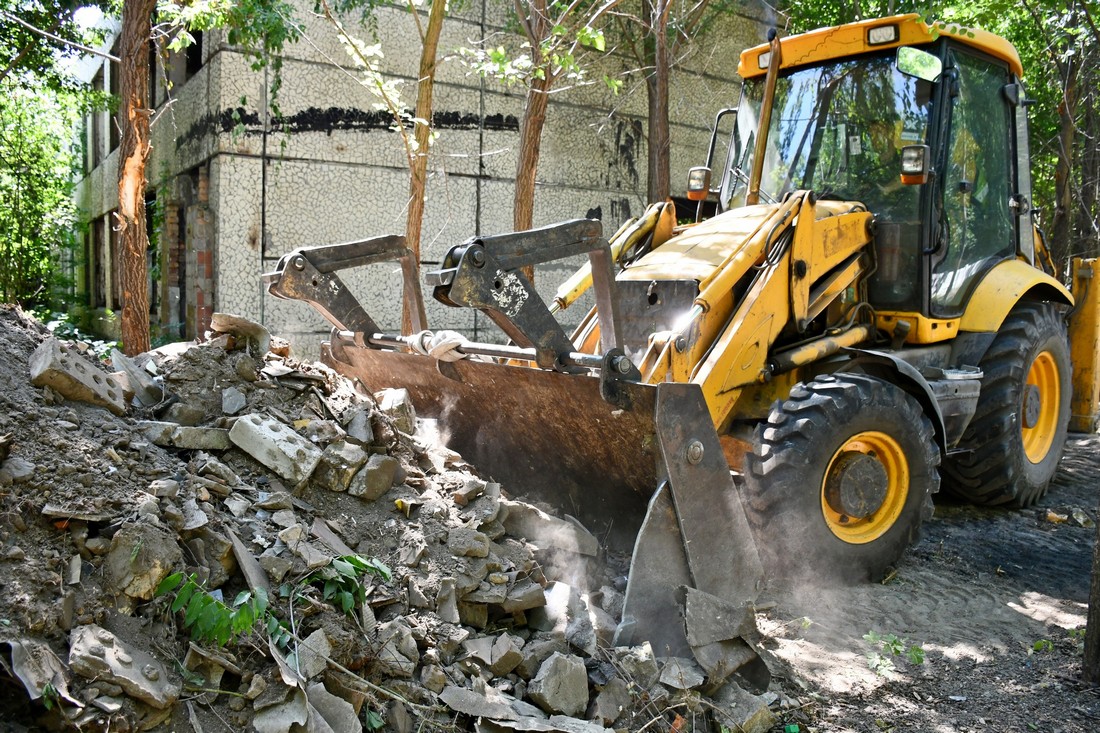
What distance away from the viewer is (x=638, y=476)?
412 centimetres

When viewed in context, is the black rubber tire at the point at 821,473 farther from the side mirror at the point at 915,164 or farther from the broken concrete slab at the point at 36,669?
the broken concrete slab at the point at 36,669

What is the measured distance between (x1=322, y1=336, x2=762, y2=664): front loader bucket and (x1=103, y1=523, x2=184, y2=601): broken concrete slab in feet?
5.86

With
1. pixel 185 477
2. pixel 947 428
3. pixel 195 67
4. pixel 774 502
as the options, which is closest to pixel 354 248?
pixel 185 477

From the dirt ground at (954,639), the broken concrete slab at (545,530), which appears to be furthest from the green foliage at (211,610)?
the dirt ground at (954,639)

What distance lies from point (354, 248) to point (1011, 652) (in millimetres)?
4057

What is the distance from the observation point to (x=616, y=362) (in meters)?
3.87

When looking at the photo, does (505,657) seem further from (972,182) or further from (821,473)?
(972,182)

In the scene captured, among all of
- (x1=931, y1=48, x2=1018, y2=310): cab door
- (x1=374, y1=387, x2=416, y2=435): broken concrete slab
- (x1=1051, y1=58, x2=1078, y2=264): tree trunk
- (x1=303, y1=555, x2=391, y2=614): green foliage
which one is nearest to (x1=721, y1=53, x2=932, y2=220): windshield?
(x1=931, y1=48, x2=1018, y2=310): cab door

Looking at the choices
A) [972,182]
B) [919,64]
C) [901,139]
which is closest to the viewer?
[919,64]

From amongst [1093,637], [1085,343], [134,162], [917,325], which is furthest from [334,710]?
[1085,343]

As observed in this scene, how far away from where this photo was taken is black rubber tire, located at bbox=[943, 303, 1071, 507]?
19.7 feet

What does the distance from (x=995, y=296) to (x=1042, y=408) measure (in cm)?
148

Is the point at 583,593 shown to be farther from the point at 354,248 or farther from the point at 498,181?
the point at 498,181

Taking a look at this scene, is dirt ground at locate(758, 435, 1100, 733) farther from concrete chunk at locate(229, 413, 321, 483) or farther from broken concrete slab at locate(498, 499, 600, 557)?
concrete chunk at locate(229, 413, 321, 483)
